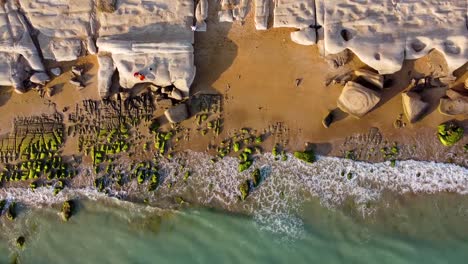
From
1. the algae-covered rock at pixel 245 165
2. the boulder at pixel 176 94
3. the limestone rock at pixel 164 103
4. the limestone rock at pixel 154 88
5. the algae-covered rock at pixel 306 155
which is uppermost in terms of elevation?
the limestone rock at pixel 154 88

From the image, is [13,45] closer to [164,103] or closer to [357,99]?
[164,103]

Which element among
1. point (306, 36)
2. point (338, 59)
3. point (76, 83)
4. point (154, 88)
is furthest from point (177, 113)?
point (338, 59)

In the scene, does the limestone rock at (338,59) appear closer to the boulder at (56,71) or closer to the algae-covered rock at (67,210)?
the boulder at (56,71)

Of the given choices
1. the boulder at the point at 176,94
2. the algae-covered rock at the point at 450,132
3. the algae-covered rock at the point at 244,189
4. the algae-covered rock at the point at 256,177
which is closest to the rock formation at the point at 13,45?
the boulder at the point at 176,94

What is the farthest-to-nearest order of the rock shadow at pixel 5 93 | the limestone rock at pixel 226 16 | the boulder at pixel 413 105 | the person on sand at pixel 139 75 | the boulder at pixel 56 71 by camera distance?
the rock shadow at pixel 5 93 < the boulder at pixel 56 71 < the limestone rock at pixel 226 16 < the person on sand at pixel 139 75 < the boulder at pixel 413 105

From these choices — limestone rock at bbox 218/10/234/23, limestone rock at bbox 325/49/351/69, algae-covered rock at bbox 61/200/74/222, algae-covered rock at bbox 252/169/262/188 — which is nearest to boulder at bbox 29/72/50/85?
algae-covered rock at bbox 61/200/74/222

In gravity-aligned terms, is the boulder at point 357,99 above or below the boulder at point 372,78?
below

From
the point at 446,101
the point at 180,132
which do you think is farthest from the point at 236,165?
the point at 446,101
